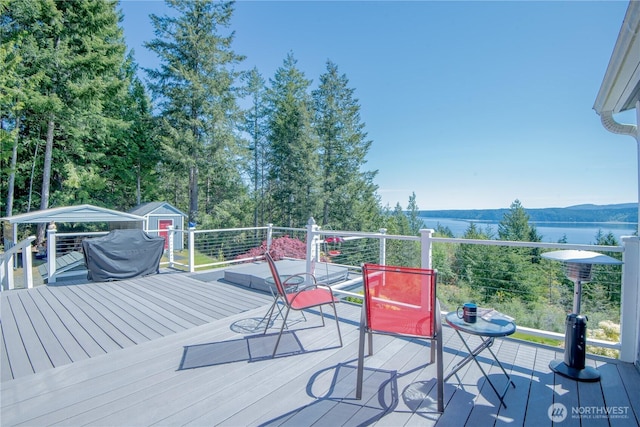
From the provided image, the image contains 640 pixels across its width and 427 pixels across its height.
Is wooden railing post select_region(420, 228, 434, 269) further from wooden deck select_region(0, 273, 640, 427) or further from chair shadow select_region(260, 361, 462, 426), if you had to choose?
chair shadow select_region(260, 361, 462, 426)

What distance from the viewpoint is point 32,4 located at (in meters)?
11.6

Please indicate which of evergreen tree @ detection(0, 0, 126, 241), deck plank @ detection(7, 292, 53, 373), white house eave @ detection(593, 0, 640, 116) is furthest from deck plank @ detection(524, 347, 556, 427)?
evergreen tree @ detection(0, 0, 126, 241)

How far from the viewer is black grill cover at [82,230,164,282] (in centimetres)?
572

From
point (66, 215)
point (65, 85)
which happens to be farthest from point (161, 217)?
point (66, 215)

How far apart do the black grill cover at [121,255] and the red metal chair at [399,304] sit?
5436mm

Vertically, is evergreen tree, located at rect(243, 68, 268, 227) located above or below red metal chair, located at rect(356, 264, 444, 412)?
above

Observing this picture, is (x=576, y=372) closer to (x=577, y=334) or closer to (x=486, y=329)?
(x=577, y=334)

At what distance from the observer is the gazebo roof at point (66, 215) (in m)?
7.17

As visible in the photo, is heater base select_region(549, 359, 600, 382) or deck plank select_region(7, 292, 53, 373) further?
deck plank select_region(7, 292, 53, 373)

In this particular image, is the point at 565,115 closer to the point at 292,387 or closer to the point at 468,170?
the point at 468,170

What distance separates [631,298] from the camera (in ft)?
8.75

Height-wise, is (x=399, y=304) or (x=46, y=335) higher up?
(x=399, y=304)

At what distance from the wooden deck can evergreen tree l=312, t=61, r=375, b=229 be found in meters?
15.3

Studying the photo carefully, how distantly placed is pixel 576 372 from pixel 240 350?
2.87 meters
